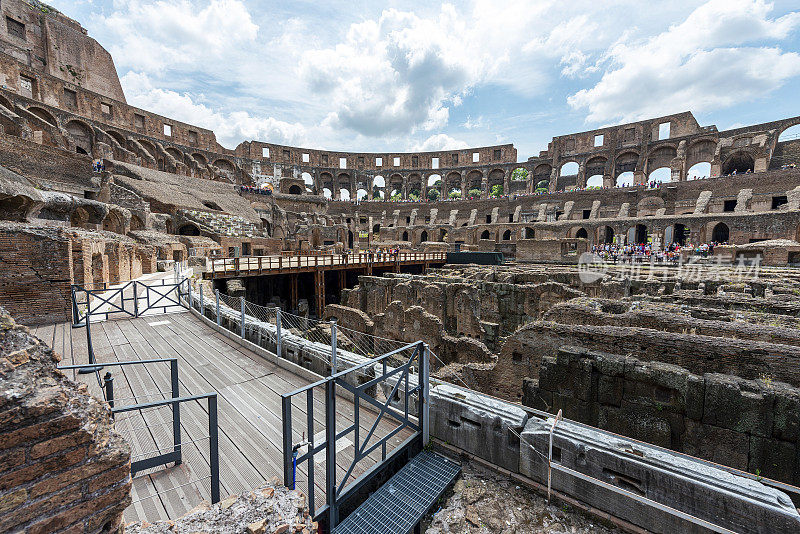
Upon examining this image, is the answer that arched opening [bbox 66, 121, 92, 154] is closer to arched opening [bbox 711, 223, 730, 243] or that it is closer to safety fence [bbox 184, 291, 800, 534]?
safety fence [bbox 184, 291, 800, 534]

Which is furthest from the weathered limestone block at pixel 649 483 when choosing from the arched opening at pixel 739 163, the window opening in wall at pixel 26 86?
the window opening in wall at pixel 26 86

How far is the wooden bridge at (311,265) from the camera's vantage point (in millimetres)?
16203

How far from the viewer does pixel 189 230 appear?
27672 mm

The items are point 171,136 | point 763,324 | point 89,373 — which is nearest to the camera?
point 89,373

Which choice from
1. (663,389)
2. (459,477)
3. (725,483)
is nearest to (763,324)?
(663,389)

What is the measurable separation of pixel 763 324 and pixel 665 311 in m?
1.42

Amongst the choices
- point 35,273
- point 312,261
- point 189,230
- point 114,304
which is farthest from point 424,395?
point 189,230

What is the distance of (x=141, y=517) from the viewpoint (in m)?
2.62

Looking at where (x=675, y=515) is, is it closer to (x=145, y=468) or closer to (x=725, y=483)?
(x=725, y=483)

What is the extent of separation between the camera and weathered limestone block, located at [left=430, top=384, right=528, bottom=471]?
346cm

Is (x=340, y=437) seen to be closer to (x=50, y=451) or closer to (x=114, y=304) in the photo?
(x=50, y=451)

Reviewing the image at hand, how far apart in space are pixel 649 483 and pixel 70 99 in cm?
5392

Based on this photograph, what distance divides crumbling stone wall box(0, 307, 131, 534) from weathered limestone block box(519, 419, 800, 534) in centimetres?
331

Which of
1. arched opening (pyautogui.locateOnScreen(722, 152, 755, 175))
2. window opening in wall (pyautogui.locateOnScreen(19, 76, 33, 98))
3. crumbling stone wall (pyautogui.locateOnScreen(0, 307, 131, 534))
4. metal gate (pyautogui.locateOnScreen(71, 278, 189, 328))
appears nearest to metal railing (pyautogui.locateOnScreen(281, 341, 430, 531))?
crumbling stone wall (pyautogui.locateOnScreen(0, 307, 131, 534))
